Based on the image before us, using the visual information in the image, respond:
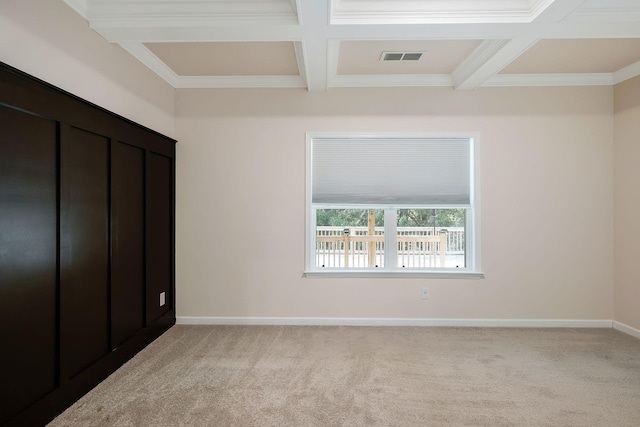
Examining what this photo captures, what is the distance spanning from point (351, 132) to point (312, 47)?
3.88 feet

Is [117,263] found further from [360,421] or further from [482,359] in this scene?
[482,359]

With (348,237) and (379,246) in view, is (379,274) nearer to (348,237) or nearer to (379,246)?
(379,246)

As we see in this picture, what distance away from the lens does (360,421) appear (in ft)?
6.81

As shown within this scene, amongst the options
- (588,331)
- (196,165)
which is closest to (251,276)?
(196,165)

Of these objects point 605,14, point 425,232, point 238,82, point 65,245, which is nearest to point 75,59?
point 65,245

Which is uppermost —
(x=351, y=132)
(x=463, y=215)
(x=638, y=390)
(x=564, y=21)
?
(x=564, y=21)

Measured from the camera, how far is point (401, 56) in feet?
10.4

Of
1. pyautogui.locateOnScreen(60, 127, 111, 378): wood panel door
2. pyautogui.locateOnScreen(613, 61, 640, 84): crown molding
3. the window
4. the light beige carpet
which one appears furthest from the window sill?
pyautogui.locateOnScreen(613, 61, 640, 84): crown molding

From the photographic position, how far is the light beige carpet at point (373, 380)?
83.9 inches

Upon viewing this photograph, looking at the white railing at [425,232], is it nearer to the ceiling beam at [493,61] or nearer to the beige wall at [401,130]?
the beige wall at [401,130]

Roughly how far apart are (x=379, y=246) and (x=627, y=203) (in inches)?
102

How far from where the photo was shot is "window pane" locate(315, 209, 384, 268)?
395 cm

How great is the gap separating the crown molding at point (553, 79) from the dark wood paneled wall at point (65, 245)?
371 centimetres

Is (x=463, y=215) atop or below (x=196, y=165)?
below
